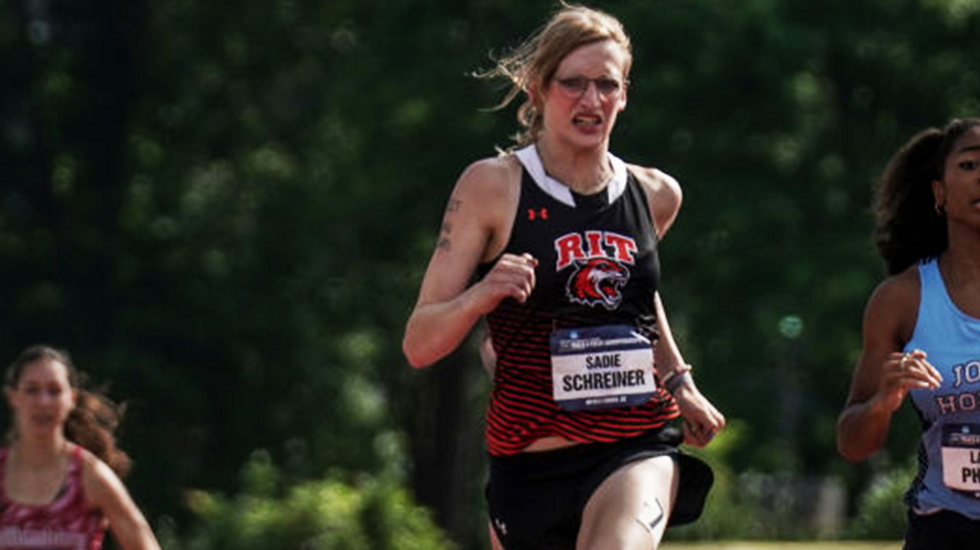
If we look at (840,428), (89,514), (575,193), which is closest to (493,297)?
(575,193)

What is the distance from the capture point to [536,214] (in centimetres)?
592

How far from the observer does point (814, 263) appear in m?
22.5

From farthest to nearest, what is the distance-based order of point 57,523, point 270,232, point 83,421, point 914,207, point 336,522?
point 270,232, point 336,522, point 83,421, point 57,523, point 914,207

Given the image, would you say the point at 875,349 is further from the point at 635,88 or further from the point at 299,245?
the point at 299,245

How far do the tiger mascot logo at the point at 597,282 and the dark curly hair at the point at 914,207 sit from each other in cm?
91

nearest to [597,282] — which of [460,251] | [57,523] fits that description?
[460,251]

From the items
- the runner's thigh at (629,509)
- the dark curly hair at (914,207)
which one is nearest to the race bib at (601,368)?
the runner's thigh at (629,509)

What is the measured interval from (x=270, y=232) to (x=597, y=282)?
20.8m

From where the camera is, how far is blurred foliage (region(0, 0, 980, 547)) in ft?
78.1

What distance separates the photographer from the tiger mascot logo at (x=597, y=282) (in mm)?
5863

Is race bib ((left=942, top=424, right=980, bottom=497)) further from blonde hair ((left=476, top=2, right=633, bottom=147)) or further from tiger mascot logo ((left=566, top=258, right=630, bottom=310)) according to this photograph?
blonde hair ((left=476, top=2, right=633, bottom=147))

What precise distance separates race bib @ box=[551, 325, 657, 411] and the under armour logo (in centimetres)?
27

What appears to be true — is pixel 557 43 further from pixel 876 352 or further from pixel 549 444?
pixel 876 352

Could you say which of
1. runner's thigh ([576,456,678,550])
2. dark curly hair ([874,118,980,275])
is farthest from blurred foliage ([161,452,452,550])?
runner's thigh ([576,456,678,550])
